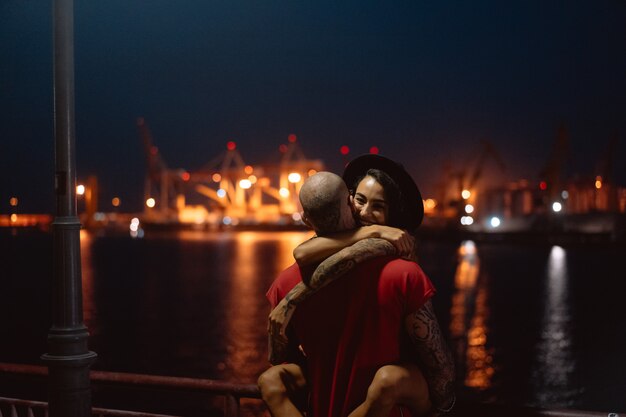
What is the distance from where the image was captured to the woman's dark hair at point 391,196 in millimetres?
2473

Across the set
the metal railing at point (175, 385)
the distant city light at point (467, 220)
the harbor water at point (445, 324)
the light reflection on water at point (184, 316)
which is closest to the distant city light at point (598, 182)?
the distant city light at point (467, 220)

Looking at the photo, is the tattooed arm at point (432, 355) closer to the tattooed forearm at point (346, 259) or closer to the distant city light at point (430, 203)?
the tattooed forearm at point (346, 259)

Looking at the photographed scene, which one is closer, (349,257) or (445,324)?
(349,257)

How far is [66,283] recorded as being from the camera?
3.97 meters

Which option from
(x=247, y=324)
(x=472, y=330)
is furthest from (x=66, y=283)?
(x=472, y=330)

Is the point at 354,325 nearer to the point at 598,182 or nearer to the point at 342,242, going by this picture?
the point at 342,242

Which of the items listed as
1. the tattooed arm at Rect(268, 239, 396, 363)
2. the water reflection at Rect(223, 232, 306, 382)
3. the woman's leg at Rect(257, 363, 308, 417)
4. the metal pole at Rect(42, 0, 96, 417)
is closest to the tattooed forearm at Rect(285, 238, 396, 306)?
the tattooed arm at Rect(268, 239, 396, 363)

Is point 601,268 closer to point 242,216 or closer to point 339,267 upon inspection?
point 339,267

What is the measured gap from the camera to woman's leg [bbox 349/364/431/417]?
2283mm

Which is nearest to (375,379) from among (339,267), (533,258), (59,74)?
(339,267)

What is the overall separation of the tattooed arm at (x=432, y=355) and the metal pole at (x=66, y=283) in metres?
2.16

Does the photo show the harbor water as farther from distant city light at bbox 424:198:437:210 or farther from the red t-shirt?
distant city light at bbox 424:198:437:210

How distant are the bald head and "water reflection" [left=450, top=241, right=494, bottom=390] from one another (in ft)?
74.8

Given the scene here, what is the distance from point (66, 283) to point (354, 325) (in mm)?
2123
